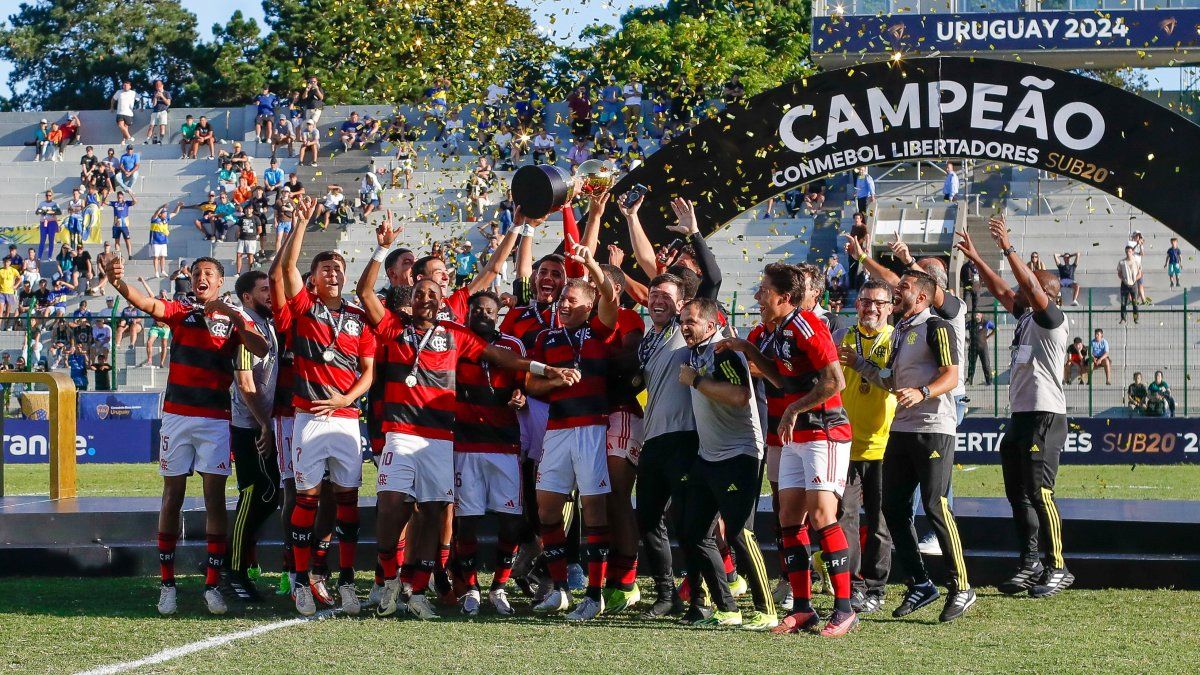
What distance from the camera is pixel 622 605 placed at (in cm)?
837

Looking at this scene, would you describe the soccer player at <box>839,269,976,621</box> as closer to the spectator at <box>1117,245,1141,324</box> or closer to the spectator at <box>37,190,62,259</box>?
the spectator at <box>1117,245,1141,324</box>

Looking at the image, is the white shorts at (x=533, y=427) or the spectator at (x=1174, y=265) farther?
the spectator at (x=1174, y=265)

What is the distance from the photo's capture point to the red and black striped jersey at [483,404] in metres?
8.52

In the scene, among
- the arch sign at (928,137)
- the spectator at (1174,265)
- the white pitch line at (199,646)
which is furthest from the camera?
the spectator at (1174,265)

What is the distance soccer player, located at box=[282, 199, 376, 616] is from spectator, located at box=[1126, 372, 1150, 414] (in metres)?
16.6

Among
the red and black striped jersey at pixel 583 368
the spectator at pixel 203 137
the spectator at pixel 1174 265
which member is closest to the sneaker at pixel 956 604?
the red and black striped jersey at pixel 583 368

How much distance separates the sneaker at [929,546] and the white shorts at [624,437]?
2168mm

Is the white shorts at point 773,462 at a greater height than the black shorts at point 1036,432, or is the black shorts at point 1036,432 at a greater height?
the black shorts at point 1036,432

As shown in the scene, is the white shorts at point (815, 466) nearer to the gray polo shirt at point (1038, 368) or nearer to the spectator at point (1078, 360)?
the gray polo shirt at point (1038, 368)

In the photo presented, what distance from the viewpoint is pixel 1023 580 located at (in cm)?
899

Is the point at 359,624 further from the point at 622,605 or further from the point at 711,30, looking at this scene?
the point at 711,30

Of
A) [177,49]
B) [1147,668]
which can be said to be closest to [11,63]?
[177,49]

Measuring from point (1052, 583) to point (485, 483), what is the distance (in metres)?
3.52

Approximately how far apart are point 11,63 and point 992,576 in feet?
211
